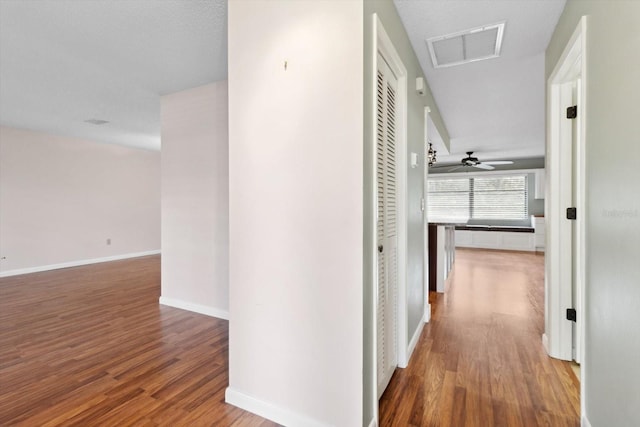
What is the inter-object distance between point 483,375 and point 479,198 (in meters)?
7.85

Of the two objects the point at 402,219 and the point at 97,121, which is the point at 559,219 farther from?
the point at 97,121

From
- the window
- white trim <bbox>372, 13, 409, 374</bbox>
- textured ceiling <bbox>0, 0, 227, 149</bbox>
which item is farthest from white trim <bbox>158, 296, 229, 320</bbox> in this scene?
the window

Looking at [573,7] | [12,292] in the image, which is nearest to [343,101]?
[573,7]

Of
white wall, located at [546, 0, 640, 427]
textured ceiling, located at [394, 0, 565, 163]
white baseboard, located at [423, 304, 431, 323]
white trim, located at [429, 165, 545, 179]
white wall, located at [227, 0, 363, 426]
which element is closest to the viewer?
white wall, located at [546, 0, 640, 427]

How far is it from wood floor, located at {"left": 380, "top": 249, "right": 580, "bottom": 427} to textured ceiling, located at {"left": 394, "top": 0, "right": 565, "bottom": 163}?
8.10 ft

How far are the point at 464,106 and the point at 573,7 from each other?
2302 mm

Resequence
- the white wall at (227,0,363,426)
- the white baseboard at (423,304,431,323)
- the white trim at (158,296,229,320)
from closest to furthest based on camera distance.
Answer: the white wall at (227,0,363,426), the white baseboard at (423,304,431,323), the white trim at (158,296,229,320)

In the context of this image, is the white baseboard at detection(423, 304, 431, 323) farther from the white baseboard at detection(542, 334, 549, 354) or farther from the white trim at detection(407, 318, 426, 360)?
the white baseboard at detection(542, 334, 549, 354)

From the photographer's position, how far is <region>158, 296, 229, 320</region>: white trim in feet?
10.8

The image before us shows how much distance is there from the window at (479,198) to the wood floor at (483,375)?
5.11m

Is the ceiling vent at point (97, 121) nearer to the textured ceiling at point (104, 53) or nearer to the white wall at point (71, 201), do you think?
the textured ceiling at point (104, 53)

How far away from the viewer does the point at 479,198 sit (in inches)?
353

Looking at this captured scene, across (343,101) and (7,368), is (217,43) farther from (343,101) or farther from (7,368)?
(7,368)

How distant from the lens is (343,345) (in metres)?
1.48
